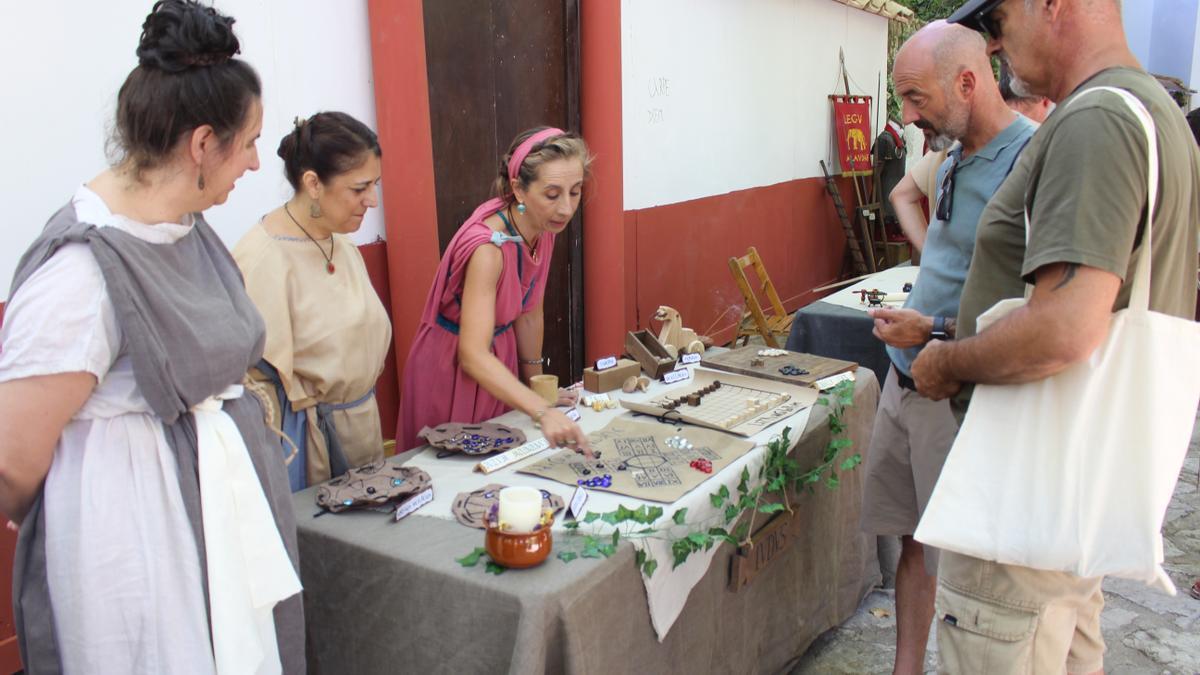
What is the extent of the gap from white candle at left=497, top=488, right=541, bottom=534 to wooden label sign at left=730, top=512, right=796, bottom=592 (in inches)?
30.2

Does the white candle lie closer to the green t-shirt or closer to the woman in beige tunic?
the woman in beige tunic

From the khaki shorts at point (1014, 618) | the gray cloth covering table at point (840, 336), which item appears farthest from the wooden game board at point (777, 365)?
the khaki shorts at point (1014, 618)

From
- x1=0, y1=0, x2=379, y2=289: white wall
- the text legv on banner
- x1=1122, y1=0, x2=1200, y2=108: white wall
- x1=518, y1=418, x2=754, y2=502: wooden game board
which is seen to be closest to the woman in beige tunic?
x1=0, y1=0, x2=379, y2=289: white wall

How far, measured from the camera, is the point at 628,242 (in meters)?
5.28

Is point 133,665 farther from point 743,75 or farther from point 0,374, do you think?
point 743,75

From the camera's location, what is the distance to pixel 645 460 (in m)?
2.10

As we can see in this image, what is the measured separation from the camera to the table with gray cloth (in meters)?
1.52

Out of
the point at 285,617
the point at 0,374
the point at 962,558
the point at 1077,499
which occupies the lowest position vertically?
the point at 285,617

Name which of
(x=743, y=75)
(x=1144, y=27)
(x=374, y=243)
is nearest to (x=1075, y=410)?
(x=374, y=243)

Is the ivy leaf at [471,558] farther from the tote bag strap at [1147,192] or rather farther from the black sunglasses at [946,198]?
the black sunglasses at [946,198]

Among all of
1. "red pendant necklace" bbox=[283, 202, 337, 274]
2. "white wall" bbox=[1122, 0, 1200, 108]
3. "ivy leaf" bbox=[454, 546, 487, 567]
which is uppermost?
"white wall" bbox=[1122, 0, 1200, 108]

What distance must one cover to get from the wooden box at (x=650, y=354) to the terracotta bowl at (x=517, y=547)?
50.8 inches

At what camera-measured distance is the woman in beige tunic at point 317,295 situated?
2049mm

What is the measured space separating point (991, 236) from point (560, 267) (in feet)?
11.3
